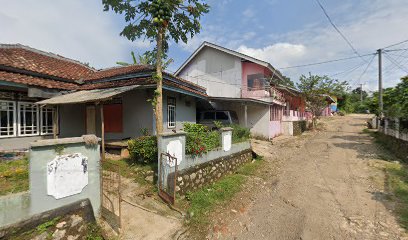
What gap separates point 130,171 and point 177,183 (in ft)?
6.64

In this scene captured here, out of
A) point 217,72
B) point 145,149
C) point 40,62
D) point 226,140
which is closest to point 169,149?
point 145,149

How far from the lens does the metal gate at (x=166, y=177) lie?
18.4 feet

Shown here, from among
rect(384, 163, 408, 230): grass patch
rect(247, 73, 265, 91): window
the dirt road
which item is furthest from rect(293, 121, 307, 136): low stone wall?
rect(384, 163, 408, 230): grass patch

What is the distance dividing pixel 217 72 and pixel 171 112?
9081 mm

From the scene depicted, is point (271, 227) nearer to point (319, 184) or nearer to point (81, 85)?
point (319, 184)

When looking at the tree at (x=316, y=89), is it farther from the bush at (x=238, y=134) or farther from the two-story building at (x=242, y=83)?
the bush at (x=238, y=134)

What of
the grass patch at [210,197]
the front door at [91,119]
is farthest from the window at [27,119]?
the grass patch at [210,197]

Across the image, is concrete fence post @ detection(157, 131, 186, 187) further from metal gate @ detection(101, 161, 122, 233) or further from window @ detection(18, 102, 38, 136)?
window @ detection(18, 102, 38, 136)

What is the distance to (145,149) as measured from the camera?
700cm

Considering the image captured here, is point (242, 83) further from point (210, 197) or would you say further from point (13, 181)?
point (13, 181)

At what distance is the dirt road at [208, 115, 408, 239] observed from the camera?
4.71 m

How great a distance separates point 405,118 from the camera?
418 inches

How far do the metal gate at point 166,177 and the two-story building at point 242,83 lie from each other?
9148mm

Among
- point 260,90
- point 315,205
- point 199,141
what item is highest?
point 260,90
